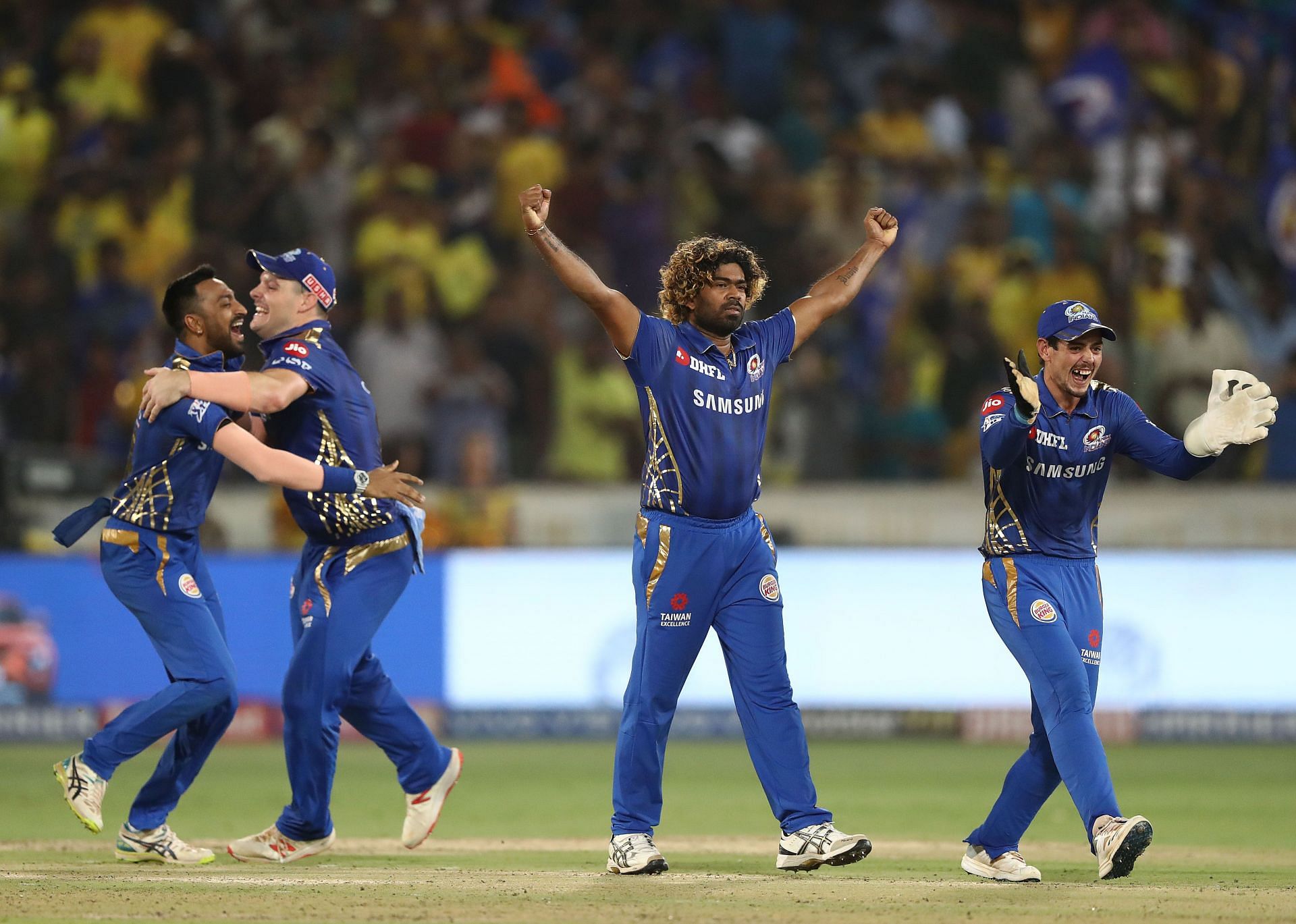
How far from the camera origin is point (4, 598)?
49.1ft

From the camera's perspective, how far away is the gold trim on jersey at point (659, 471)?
800 centimetres

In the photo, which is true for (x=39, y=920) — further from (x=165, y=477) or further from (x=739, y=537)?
(x=739, y=537)

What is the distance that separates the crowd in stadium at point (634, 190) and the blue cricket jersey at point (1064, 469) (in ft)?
26.2

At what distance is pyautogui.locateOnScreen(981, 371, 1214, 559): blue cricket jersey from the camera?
8023 mm

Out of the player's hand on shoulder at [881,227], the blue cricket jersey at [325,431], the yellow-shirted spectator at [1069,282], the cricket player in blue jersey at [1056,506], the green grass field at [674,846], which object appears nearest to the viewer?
the green grass field at [674,846]

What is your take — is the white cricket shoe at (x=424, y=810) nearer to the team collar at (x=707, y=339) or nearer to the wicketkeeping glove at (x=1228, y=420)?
the team collar at (x=707, y=339)

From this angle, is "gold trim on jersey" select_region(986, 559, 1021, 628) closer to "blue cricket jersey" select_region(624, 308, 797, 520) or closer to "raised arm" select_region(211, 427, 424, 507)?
"blue cricket jersey" select_region(624, 308, 797, 520)

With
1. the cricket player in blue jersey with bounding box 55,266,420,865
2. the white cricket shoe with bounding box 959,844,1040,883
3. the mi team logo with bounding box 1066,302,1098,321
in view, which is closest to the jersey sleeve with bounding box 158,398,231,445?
the cricket player in blue jersey with bounding box 55,266,420,865

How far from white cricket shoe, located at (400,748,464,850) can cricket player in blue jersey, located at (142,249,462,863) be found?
41 centimetres

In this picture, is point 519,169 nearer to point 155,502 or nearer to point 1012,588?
point 155,502

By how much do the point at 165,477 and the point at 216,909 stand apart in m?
2.54

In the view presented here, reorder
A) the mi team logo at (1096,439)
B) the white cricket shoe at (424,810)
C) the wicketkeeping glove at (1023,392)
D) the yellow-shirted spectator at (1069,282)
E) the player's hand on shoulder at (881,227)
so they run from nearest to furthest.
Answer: the wicketkeeping glove at (1023,392) < the mi team logo at (1096,439) < the player's hand on shoulder at (881,227) < the white cricket shoe at (424,810) < the yellow-shirted spectator at (1069,282)

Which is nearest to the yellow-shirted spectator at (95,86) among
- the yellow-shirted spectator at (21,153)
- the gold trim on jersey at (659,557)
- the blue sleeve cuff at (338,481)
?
the yellow-shirted spectator at (21,153)

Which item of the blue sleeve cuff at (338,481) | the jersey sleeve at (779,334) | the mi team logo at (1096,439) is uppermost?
the jersey sleeve at (779,334)
